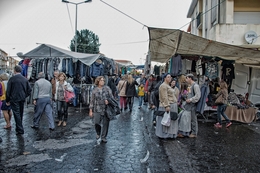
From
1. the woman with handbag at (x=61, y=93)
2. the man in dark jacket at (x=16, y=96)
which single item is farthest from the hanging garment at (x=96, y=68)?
the man in dark jacket at (x=16, y=96)

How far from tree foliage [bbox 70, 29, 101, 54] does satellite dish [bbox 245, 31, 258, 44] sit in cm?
3549

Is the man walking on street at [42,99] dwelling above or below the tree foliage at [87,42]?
below

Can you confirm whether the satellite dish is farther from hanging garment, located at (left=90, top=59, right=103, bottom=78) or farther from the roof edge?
the roof edge

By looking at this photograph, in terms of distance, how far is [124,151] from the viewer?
17.3 ft

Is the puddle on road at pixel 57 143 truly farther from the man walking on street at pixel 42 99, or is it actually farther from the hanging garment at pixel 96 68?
the hanging garment at pixel 96 68

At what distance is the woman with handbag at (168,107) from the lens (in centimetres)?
622

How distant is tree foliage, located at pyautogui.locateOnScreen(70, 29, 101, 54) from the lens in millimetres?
45500

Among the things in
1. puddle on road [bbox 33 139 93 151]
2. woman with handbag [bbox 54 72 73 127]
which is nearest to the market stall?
puddle on road [bbox 33 139 93 151]

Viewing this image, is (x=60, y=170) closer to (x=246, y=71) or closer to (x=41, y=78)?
(x=41, y=78)

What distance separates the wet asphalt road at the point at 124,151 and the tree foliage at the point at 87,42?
39585 millimetres

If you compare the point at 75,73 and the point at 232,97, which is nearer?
the point at 232,97

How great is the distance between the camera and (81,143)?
5848 millimetres

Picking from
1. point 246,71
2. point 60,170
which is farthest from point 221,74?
point 60,170

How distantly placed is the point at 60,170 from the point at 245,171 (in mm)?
3436
